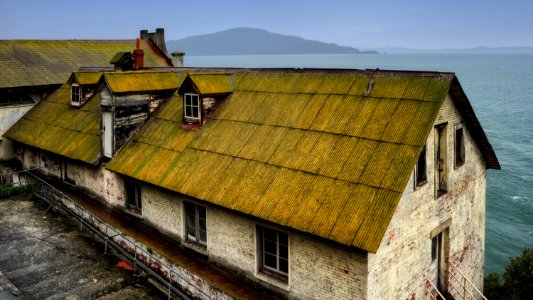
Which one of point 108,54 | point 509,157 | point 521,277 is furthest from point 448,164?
point 509,157

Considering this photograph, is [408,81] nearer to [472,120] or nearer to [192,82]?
[472,120]

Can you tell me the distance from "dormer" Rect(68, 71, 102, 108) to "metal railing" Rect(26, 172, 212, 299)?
496 cm

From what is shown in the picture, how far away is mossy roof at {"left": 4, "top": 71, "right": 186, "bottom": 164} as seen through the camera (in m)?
20.5

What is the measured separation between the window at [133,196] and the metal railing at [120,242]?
139 cm

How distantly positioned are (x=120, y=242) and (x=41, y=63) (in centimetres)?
1977

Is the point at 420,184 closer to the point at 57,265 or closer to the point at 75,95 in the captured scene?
the point at 57,265

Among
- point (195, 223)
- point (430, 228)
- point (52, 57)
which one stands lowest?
point (195, 223)

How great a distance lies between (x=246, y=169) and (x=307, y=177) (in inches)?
91.2

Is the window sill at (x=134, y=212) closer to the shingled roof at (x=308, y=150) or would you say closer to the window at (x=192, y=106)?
the shingled roof at (x=308, y=150)

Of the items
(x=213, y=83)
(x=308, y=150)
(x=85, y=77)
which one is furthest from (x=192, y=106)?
(x=85, y=77)

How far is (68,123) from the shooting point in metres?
23.8

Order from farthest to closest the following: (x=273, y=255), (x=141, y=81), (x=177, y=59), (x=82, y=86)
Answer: (x=177, y=59) → (x=82, y=86) → (x=141, y=81) → (x=273, y=255)

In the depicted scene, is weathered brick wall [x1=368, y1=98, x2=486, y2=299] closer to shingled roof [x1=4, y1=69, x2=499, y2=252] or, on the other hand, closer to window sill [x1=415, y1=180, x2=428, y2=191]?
window sill [x1=415, y1=180, x2=428, y2=191]

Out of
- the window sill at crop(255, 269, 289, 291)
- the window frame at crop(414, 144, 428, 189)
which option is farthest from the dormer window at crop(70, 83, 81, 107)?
the window frame at crop(414, 144, 428, 189)
